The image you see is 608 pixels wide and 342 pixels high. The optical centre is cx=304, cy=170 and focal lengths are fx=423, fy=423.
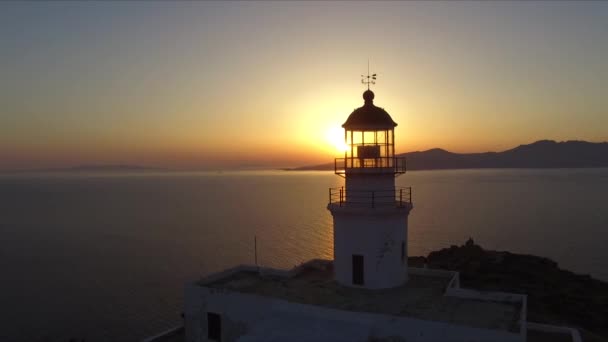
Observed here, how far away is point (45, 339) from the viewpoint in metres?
25.4

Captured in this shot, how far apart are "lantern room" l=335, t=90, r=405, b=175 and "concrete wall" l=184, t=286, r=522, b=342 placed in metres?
4.94

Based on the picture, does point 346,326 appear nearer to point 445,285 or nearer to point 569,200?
point 445,285

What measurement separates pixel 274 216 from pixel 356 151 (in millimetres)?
67593

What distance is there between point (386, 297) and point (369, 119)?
592cm

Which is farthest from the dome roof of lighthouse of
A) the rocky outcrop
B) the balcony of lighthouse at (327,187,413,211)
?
the rocky outcrop

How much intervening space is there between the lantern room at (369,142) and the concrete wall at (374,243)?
4.97 ft

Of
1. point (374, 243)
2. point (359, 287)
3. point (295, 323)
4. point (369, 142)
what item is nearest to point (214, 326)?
point (295, 323)

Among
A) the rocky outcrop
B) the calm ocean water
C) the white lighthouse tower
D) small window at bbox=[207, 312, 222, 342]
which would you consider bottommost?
the calm ocean water

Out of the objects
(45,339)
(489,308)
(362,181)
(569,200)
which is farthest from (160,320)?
(569,200)

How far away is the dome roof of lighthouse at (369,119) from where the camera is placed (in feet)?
47.7

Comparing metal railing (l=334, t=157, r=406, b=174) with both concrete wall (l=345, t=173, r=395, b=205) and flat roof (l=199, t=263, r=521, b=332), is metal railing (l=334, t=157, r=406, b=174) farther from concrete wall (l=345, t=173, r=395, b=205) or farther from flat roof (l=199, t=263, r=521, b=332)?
flat roof (l=199, t=263, r=521, b=332)

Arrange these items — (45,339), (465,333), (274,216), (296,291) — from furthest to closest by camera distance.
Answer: (274,216) → (45,339) → (296,291) → (465,333)

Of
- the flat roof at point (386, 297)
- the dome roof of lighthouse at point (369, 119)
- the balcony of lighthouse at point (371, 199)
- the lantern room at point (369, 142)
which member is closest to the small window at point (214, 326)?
the flat roof at point (386, 297)

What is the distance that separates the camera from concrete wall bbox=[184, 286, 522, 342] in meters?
10.7
